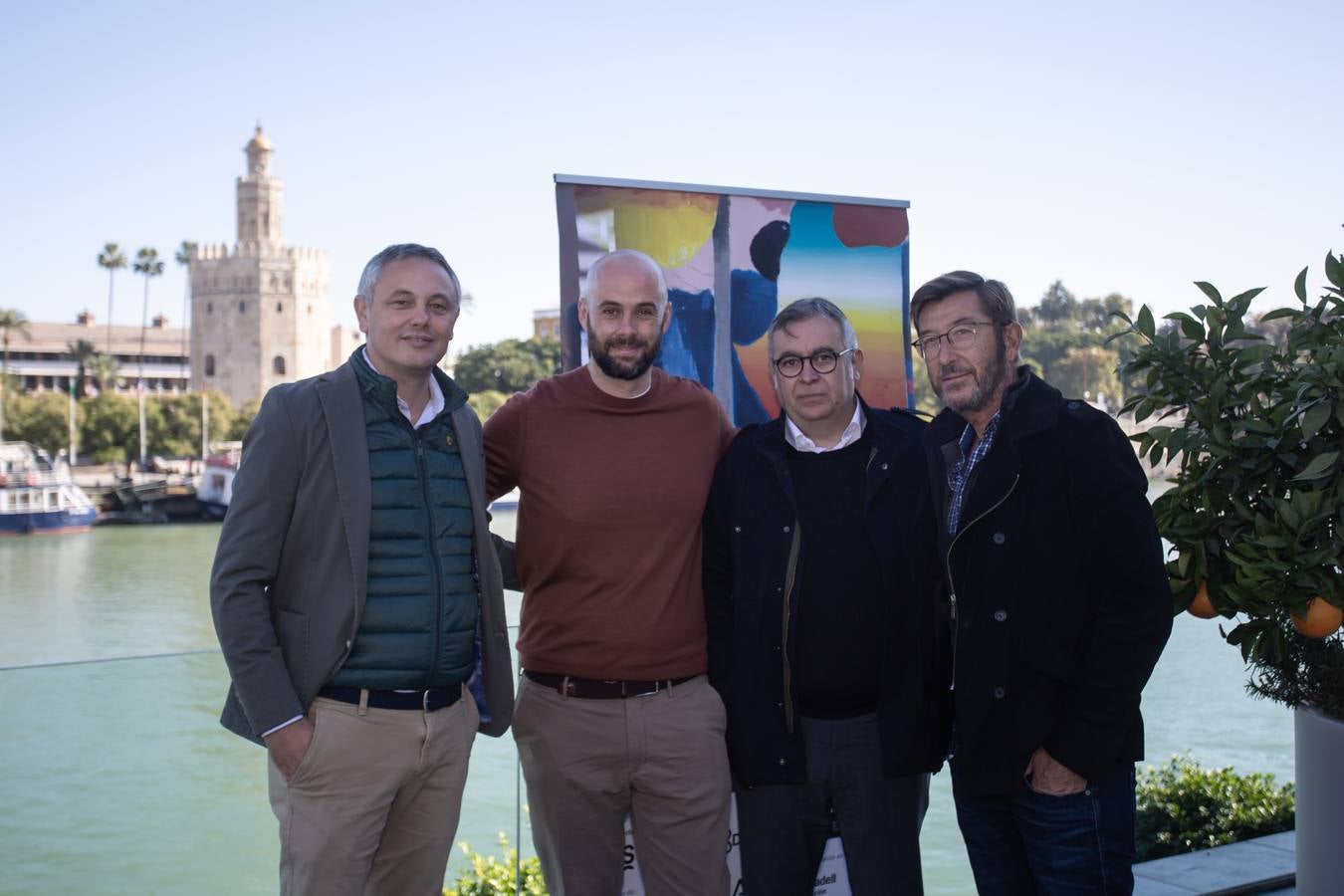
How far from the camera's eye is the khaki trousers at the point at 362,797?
2357 millimetres

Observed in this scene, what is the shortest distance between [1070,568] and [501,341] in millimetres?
75283

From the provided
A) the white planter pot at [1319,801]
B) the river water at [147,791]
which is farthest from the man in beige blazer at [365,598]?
the white planter pot at [1319,801]

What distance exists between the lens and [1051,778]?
2418 mm

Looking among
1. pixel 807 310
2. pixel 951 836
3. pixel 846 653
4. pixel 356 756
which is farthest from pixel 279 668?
pixel 951 836

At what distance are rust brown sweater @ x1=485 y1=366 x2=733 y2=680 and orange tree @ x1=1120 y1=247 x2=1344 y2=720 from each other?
1296 millimetres

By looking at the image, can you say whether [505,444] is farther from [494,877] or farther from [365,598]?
[494,877]

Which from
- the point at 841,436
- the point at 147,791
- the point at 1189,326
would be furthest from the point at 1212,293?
the point at 147,791

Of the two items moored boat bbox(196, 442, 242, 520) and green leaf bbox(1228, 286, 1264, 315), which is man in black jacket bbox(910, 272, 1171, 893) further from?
moored boat bbox(196, 442, 242, 520)

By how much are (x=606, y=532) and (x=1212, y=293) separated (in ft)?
5.74

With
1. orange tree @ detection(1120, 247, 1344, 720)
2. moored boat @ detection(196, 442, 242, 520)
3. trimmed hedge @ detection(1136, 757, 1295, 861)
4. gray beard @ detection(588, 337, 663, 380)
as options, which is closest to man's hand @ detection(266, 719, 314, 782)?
gray beard @ detection(588, 337, 663, 380)

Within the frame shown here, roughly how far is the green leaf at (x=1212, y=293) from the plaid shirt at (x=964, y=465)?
0.95 meters

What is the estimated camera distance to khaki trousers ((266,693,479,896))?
7.73 ft

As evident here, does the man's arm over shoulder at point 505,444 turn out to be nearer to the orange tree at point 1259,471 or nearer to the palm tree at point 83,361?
the orange tree at point 1259,471

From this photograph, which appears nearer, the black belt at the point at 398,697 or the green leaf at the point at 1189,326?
the black belt at the point at 398,697
